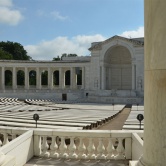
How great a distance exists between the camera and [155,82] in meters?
4.39

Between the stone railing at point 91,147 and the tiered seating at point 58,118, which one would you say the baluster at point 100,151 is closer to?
the stone railing at point 91,147

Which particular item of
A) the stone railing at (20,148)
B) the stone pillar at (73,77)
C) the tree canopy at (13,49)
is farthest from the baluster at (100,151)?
the tree canopy at (13,49)

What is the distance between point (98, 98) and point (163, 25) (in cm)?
5213

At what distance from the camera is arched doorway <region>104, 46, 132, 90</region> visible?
61.9 metres

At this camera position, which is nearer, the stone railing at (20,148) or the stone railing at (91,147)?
the stone railing at (20,148)

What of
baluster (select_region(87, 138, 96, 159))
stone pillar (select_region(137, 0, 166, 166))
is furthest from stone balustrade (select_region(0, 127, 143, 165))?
stone pillar (select_region(137, 0, 166, 166))

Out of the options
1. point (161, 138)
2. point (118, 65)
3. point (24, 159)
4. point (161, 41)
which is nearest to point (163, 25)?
point (161, 41)

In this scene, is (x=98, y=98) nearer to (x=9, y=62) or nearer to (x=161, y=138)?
(x=9, y=62)

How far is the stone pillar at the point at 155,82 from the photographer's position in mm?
4270

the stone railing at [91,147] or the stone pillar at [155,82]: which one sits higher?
the stone pillar at [155,82]

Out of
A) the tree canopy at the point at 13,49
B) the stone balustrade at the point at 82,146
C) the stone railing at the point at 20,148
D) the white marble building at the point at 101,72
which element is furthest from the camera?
the tree canopy at the point at 13,49

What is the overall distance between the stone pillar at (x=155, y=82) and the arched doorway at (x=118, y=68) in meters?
56.9

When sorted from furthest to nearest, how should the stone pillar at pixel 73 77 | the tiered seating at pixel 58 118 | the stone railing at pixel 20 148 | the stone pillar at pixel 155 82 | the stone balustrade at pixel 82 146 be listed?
the stone pillar at pixel 73 77
the tiered seating at pixel 58 118
the stone balustrade at pixel 82 146
the stone railing at pixel 20 148
the stone pillar at pixel 155 82

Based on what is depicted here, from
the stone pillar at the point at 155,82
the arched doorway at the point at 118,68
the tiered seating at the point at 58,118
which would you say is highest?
the arched doorway at the point at 118,68
